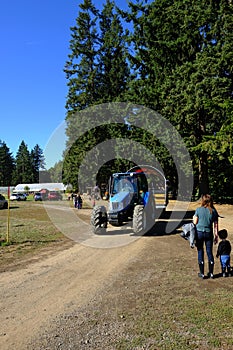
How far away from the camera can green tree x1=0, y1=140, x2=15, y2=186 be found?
11356 centimetres

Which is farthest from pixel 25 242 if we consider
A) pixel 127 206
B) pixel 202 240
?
pixel 202 240

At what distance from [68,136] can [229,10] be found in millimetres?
26179

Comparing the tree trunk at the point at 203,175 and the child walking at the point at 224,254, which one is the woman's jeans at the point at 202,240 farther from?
the tree trunk at the point at 203,175

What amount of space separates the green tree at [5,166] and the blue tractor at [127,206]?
104382 mm

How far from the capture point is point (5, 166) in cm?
11400

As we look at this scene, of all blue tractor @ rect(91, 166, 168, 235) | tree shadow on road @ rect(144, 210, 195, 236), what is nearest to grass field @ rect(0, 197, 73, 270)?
blue tractor @ rect(91, 166, 168, 235)

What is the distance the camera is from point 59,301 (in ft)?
20.3

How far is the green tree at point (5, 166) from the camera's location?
113562 mm

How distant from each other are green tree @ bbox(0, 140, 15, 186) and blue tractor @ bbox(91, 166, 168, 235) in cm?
10438

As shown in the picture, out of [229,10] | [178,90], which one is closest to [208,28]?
[229,10]

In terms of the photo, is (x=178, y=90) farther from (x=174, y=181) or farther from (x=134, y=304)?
(x=134, y=304)

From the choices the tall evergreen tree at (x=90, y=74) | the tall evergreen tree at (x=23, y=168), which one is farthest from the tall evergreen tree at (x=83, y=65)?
the tall evergreen tree at (x=23, y=168)

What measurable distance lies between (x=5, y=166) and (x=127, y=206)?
354 feet

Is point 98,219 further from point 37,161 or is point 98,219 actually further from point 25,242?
point 37,161
